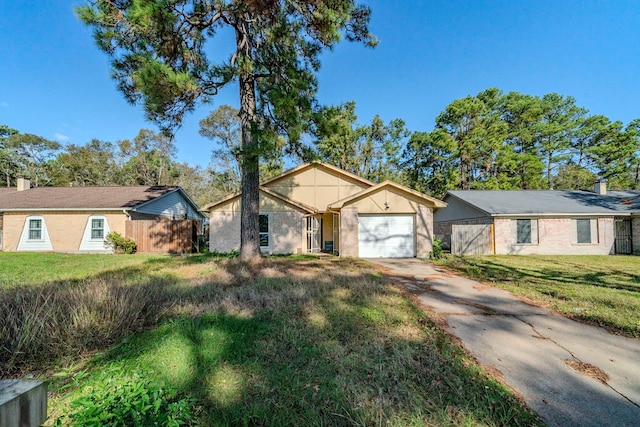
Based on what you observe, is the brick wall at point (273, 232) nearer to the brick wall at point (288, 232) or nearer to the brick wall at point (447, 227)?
the brick wall at point (288, 232)

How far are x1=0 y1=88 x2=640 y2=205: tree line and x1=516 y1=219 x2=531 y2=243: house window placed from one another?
10771mm

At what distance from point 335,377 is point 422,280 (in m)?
5.70

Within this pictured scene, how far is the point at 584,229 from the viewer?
50.0 feet

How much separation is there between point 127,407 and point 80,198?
20.1m

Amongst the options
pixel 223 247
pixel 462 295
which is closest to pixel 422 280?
pixel 462 295

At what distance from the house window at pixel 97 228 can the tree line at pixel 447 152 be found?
1341cm

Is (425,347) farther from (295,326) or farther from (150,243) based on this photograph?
(150,243)

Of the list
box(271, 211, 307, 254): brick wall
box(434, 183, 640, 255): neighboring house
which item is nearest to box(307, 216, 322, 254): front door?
box(271, 211, 307, 254): brick wall

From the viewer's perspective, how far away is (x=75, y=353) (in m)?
3.20

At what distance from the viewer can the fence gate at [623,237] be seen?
15258 mm

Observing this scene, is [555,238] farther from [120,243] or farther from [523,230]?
[120,243]

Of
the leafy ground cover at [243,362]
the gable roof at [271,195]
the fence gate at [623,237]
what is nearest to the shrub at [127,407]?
the leafy ground cover at [243,362]

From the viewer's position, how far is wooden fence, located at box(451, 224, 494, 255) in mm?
15125

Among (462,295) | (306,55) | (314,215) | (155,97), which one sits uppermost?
(306,55)
